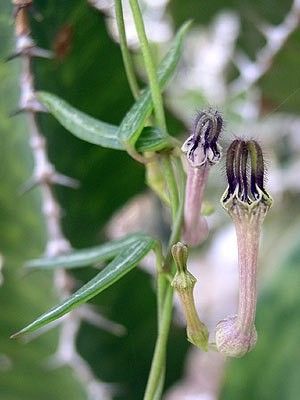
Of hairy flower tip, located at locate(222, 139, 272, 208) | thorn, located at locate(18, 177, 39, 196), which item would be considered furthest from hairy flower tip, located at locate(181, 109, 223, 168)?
thorn, located at locate(18, 177, 39, 196)

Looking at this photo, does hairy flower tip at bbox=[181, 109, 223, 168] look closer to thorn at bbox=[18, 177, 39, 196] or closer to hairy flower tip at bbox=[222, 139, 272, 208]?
hairy flower tip at bbox=[222, 139, 272, 208]

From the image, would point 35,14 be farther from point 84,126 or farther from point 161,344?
point 161,344

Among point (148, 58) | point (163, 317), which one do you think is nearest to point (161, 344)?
point (163, 317)

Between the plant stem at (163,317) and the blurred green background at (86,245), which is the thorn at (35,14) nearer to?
the blurred green background at (86,245)

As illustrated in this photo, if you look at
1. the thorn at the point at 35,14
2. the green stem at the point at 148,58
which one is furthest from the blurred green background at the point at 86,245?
the green stem at the point at 148,58

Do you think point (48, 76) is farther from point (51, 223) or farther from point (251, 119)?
point (251, 119)

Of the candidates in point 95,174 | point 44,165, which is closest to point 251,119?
point 95,174
